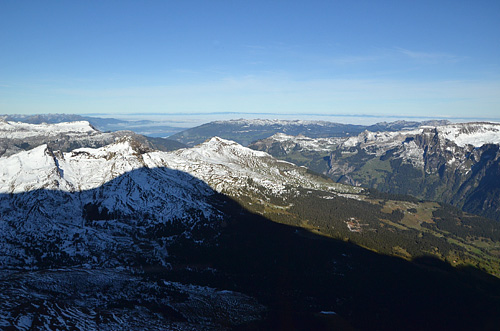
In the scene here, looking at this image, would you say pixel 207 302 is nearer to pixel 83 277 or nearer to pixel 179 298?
pixel 179 298

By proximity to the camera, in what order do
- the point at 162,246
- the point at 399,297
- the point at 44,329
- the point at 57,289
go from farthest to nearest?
the point at 162,246, the point at 399,297, the point at 57,289, the point at 44,329

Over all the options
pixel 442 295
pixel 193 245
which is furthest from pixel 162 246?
pixel 442 295

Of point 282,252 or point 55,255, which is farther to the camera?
point 282,252

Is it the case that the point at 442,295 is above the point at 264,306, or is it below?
below

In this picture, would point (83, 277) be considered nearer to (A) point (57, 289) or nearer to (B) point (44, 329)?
(A) point (57, 289)

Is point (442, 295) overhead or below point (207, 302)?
below

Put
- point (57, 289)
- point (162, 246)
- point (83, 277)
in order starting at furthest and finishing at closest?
point (162, 246) < point (83, 277) < point (57, 289)

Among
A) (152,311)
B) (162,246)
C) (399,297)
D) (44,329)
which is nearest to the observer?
(44,329)

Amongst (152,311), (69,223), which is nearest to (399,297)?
(152,311)

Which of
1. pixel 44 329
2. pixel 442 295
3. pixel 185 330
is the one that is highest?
pixel 44 329
